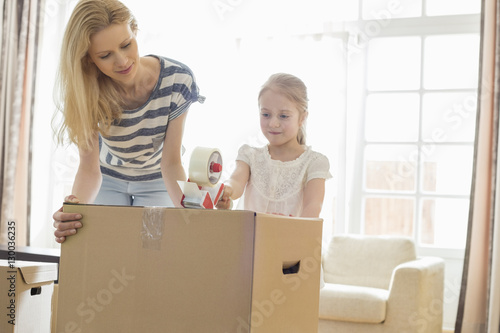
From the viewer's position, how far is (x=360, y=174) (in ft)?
13.0

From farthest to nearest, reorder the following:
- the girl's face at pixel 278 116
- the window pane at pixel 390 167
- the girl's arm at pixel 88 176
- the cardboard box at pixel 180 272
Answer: the window pane at pixel 390 167 → the girl's face at pixel 278 116 → the girl's arm at pixel 88 176 → the cardboard box at pixel 180 272

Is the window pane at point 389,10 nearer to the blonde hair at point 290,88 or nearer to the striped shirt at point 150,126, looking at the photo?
the blonde hair at point 290,88

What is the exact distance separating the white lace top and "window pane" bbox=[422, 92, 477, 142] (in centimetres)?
222

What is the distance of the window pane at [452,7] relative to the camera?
378 cm

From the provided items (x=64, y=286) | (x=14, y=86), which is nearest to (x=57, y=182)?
(x=14, y=86)

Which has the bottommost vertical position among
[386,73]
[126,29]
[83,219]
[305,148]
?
[83,219]

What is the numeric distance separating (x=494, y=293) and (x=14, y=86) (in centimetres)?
354

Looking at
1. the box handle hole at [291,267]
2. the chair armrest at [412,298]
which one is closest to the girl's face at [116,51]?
the box handle hole at [291,267]

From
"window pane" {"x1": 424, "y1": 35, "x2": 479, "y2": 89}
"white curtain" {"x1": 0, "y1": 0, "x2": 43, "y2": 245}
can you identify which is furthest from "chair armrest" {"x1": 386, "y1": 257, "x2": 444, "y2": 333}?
"white curtain" {"x1": 0, "y1": 0, "x2": 43, "y2": 245}

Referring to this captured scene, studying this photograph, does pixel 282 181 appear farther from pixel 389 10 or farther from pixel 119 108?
pixel 389 10

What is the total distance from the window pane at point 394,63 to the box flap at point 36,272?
2.88 metres

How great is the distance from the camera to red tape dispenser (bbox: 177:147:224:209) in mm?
1183

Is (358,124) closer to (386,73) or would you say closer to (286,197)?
(386,73)

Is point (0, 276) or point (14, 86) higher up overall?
point (14, 86)
